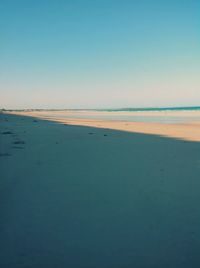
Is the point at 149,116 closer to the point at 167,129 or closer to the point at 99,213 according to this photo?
A: the point at 167,129

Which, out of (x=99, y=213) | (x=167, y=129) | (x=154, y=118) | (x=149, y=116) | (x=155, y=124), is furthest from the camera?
(x=149, y=116)

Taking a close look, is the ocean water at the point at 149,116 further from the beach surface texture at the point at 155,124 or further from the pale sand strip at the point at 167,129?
the pale sand strip at the point at 167,129

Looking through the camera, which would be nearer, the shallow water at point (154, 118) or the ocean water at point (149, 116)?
the shallow water at point (154, 118)

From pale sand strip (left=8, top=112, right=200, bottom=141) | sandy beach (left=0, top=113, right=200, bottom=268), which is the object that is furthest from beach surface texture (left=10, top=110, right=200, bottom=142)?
sandy beach (left=0, top=113, right=200, bottom=268)

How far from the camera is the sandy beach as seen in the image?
2.56 meters

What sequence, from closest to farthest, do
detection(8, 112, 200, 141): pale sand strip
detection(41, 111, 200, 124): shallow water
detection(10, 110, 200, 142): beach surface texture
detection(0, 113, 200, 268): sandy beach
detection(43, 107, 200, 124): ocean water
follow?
1. detection(0, 113, 200, 268): sandy beach
2. detection(8, 112, 200, 141): pale sand strip
3. detection(10, 110, 200, 142): beach surface texture
4. detection(41, 111, 200, 124): shallow water
5. detection(43, 107, 200, 124): ocean water

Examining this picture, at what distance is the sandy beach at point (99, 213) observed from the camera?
2561 millimetres

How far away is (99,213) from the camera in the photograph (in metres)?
3.42

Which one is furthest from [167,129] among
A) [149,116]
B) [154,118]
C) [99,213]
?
[149,116]

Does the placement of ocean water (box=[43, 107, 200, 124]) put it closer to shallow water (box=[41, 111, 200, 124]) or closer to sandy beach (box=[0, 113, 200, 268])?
shallow water (box=[41, 111, 200, 124])

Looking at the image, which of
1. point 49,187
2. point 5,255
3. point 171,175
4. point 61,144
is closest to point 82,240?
point 5,255

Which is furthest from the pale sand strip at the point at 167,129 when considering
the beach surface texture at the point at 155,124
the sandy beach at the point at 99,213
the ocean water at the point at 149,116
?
the sandy beach at the point at 99,213

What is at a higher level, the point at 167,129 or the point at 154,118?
the point at 167,129

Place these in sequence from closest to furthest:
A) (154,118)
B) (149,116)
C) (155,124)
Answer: (155,124) → (154,118) → (149,116)
